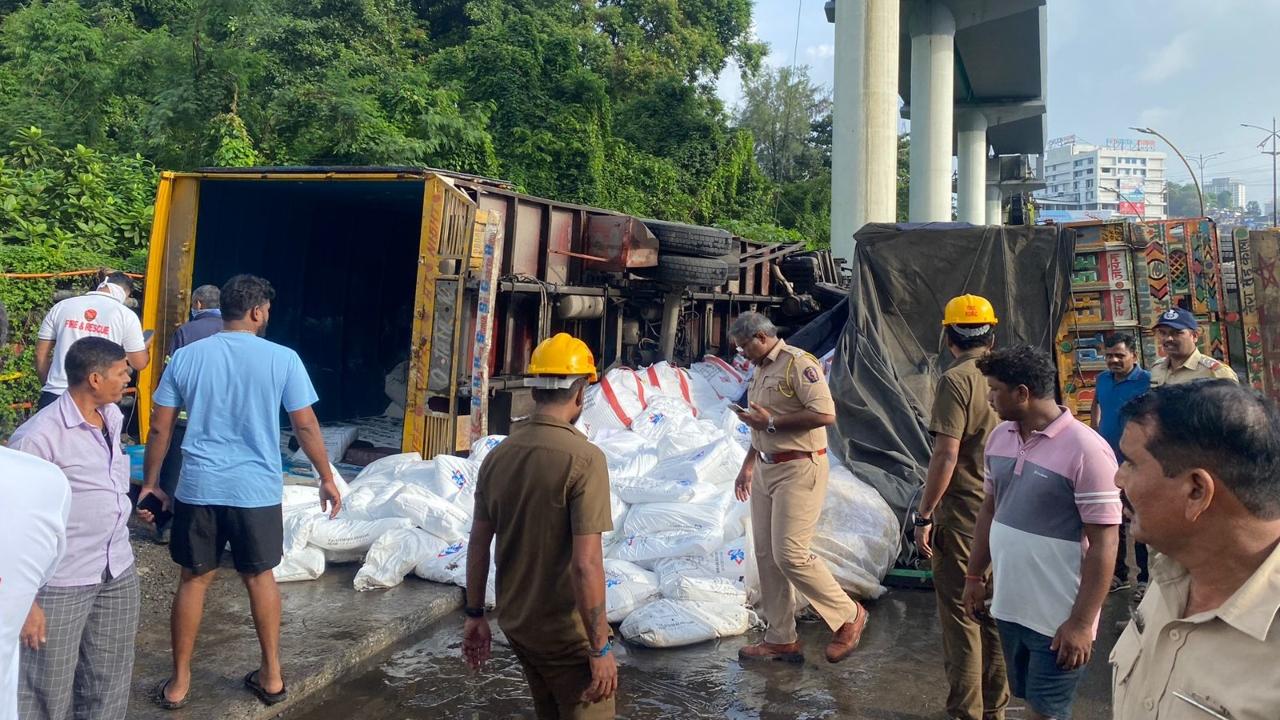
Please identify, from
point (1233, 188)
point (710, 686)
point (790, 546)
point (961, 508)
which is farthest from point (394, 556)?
point (1233, 188)

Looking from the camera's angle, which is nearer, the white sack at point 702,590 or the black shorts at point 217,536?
the black shorts at point 217,536

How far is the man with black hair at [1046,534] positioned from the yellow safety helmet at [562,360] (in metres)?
1.40

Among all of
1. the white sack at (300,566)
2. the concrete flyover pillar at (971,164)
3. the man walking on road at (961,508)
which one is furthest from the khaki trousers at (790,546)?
the concrete flyover pillar at (971,164)

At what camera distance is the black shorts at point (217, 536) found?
3699 mm

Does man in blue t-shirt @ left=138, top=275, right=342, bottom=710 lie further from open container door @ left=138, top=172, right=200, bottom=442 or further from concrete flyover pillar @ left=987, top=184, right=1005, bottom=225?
concrete flyover pillar @ left=987, top=184, right=1005, bottom=225

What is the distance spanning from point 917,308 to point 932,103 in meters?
15.8

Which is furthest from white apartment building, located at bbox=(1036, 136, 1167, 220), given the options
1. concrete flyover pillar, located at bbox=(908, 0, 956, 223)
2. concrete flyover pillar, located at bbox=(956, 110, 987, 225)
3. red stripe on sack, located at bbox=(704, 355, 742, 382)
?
red stripe on sack, located at bbox=(704, 355, 742, 382)

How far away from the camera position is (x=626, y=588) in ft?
16.7

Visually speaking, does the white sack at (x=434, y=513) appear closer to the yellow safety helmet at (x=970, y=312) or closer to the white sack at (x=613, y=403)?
the white sack at (x=613, y=403)

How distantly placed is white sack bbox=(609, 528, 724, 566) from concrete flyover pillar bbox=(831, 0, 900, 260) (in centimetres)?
1070

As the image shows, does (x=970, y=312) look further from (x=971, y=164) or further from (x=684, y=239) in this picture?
(x=971, y=164)

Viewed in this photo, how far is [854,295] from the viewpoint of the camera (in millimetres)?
7703

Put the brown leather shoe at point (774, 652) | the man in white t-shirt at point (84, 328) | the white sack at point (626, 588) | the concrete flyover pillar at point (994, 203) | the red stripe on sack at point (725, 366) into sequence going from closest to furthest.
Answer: the brown leather shoe at point (774, 652) → the white sack at point (626, 588) → the man in white t-shirt at point (84, 328) → the red stripe on sack at point (725, 366) → the concrete flyover pillar at point (994, 203)

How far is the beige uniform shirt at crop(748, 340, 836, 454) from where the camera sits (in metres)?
4.53
